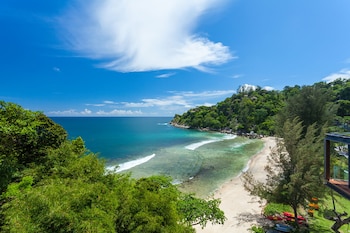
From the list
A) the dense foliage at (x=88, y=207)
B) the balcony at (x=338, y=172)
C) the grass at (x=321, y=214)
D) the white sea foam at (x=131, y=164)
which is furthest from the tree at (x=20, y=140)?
the grass at (x=321, y=214)

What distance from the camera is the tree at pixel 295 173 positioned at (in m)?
10.7

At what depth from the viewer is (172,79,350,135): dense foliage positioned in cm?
2378

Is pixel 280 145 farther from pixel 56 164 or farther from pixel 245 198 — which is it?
pixel 56 164

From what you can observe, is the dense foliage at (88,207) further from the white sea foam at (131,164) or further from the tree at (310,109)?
the tree at (310,109)

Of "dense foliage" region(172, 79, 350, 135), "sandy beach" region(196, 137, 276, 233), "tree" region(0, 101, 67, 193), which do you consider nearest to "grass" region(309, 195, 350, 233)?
"sandy beach" region(196, 137, 276, 233)

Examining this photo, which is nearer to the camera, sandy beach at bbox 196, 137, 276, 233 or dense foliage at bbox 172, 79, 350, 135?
sandy beach at bbox 196, 137, 276, 233

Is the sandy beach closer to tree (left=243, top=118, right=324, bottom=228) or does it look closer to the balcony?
tree (left=243, top=118, right=324, bottom=228)

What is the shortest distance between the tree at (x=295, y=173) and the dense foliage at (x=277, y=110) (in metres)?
5.48

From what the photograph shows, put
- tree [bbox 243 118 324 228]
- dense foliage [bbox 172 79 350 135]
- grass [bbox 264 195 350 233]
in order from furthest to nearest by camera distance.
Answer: dense foliage [bbox 172 79 350 135], grass [bbox 264 195 350 233], tree [bbox 243 118 324 228]

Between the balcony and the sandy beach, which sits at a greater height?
the balcony

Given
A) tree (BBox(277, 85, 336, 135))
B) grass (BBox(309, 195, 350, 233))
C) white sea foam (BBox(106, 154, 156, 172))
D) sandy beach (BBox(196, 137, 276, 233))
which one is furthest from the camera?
white sea foam (BBox(106, 154, 156, 172))

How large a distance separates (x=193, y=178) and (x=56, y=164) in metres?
15.8

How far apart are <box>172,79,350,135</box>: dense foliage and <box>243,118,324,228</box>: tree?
548 centimetres

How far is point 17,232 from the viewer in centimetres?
489
